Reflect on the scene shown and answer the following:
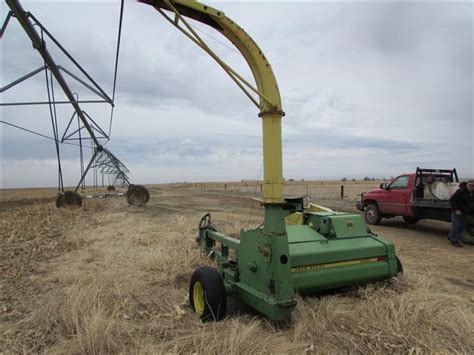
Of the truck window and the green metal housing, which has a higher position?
the truck window

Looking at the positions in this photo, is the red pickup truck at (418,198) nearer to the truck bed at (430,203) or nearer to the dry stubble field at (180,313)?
the truck bed at (430,203)

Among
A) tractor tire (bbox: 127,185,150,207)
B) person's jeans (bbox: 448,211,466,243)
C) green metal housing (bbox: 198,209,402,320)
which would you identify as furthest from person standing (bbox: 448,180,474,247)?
tractor tire (bbox: 127,185,150,207)

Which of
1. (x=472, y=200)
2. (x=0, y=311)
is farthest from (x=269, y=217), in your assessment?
(x=472, y=200)

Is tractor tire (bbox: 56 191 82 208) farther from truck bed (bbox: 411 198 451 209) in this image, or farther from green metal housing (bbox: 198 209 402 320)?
truck bed (bbox: 411 198 451 209)

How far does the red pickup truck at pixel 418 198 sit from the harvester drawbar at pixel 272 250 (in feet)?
22.7

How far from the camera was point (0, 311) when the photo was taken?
15.2 ft

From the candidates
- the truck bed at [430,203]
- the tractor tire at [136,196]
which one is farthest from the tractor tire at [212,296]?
the tractor tire at [136,196]

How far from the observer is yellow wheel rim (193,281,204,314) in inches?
171

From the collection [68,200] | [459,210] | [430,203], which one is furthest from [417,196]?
[68,200]

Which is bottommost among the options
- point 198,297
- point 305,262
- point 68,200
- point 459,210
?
point 198,297

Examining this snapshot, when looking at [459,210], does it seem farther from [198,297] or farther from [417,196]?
[198,297]

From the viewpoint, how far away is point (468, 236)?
9.87 metres

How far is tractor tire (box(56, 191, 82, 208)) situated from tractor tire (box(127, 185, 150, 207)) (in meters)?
2.76

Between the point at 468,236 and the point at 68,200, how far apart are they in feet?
50.4
